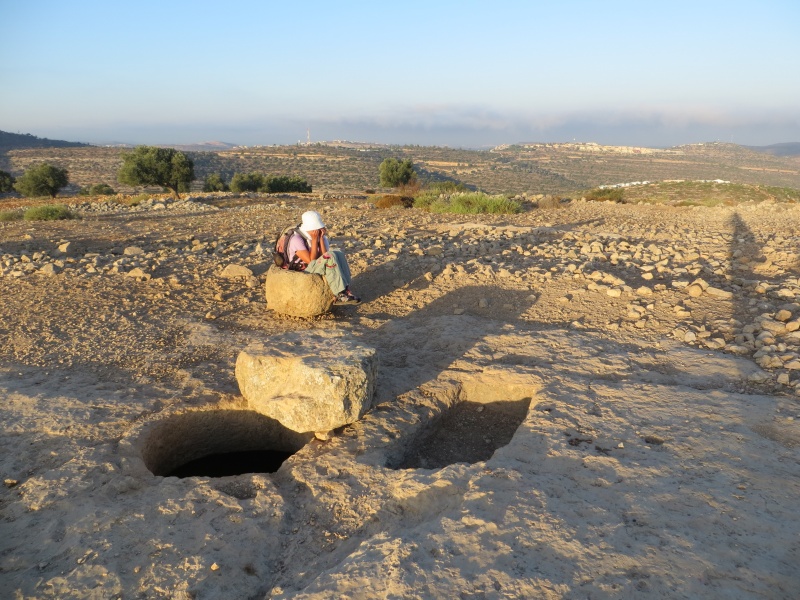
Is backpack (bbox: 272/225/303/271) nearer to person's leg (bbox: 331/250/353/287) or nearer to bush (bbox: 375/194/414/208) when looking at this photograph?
person's leg (bbox: 331/250/353/287)

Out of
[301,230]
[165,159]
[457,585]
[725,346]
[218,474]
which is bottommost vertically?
[218,474]

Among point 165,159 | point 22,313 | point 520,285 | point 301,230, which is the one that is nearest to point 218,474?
point 301,230

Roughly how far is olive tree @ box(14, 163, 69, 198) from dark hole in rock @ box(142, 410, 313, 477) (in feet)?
81.1

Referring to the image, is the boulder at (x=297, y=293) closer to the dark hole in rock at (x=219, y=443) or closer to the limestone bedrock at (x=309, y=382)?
the limestone bedrock at (x=309, y=382)

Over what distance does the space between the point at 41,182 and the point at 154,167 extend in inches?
216

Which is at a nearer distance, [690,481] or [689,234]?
[690,481]

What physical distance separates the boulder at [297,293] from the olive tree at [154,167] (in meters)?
19.3

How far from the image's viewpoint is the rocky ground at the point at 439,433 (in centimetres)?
249

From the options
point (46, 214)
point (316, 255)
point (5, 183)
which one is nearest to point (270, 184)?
point (5, 183)

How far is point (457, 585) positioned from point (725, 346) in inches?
147

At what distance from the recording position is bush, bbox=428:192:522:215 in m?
13.6

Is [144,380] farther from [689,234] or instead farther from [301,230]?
[689,234]

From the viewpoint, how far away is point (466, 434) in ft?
13.9

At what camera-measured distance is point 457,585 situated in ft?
7.50
